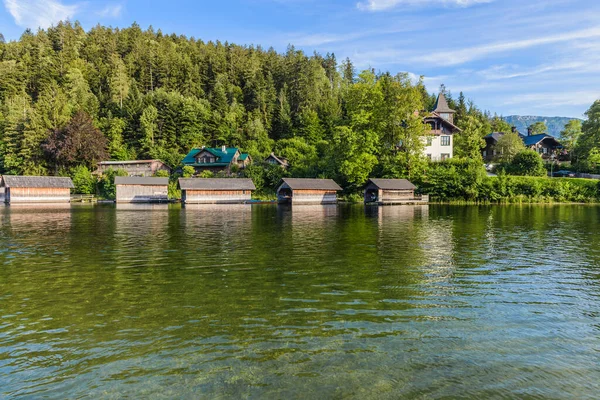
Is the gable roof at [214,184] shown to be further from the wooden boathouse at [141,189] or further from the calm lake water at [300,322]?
the calm lake water at [300,322]

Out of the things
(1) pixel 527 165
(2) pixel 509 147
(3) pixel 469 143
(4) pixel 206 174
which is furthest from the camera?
(4) pixel 206 174

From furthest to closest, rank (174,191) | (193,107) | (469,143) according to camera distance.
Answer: (193,107), (174,191), (469,143)

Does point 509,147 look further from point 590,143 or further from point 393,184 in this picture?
point 393,184

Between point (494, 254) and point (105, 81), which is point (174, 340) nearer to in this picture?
point (494, 254)

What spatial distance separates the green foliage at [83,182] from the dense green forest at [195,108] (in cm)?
138

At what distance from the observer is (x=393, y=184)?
59.2m

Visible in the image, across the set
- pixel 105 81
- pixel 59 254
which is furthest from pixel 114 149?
pixel 59 254

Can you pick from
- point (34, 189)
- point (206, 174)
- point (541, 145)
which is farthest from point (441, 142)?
point (34, 189)

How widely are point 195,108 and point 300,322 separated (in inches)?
3522

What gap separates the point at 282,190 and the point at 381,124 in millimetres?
21119

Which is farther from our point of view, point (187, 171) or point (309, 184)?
point (187, 171)

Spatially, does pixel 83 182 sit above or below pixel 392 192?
above

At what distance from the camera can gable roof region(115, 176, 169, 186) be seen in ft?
216

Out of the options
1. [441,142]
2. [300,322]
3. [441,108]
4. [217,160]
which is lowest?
[300,322]
